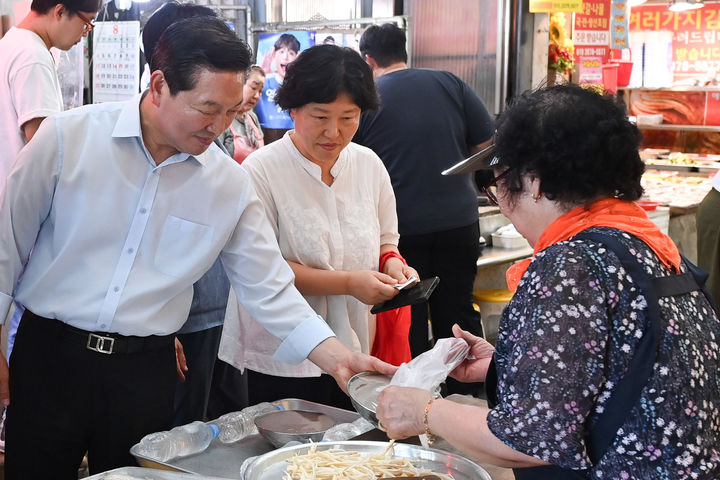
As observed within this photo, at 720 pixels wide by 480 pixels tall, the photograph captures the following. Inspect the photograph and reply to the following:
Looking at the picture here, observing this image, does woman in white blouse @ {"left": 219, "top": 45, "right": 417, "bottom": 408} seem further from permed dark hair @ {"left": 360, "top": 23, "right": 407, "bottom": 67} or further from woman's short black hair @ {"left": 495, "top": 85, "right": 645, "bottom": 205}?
permed dark hair @ {"left": 360, "top": 23, "right": 407, "bottom": 67}

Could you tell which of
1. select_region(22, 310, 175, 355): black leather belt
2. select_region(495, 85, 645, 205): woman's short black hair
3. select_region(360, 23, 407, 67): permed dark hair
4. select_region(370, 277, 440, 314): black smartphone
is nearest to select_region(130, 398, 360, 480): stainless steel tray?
select_region(22, 310, 175, 355): black leather belt

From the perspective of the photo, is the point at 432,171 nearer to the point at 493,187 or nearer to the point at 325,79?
the point at 325,79

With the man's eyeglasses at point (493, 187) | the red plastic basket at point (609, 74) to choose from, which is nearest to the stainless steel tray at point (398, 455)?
the man's eyeglasses at point (493, 187)

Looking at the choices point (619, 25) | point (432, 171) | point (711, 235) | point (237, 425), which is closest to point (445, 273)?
point (432, 171)

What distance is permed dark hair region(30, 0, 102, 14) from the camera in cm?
319

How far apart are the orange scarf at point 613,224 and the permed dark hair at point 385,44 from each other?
2818 mm

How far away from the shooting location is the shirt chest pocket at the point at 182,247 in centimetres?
204

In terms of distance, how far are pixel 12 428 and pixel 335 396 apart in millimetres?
1028

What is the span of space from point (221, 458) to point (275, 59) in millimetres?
4147

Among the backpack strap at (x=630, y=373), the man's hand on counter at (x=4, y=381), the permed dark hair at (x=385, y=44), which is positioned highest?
the permed dark hair at (x=385, y=44)

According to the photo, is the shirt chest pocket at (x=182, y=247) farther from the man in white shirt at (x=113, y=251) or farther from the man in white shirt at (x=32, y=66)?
the man in white shirt at (x=32, y=66)

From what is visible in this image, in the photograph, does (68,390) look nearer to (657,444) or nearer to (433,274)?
(657,444)

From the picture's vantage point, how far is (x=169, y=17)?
254cm

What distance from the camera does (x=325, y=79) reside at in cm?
257
